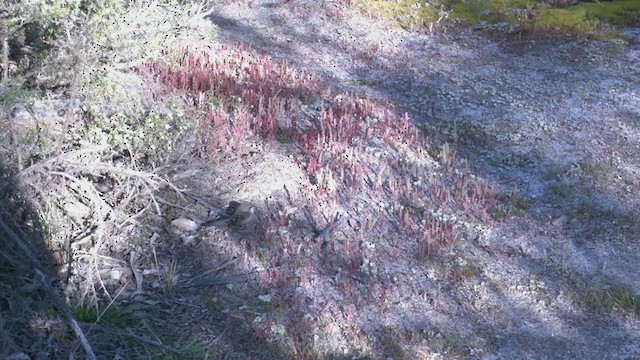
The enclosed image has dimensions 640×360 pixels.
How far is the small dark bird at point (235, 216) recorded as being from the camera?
7746 millimetres

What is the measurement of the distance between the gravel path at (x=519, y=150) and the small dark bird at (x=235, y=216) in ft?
5.95

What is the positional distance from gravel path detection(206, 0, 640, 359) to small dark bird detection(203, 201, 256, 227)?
181cm

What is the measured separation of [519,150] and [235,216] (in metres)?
4.67

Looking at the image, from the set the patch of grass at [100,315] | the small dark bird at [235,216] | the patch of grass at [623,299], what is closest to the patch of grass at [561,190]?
the patch of grass at [623,299]

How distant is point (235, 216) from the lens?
25.6 ft

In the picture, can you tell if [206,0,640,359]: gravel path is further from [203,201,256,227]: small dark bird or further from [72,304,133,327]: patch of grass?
[72,304,133,327]: patch of grass

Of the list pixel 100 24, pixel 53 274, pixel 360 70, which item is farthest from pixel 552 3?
pixel 53 274

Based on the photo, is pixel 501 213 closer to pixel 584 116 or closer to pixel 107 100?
pixel 584 116

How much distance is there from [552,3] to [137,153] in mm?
12248

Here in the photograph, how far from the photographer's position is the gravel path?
712 cm

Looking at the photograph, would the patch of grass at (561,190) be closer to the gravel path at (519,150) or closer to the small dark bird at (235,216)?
the gravel path at (519,150)

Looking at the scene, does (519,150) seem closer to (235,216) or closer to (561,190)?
(561,190)

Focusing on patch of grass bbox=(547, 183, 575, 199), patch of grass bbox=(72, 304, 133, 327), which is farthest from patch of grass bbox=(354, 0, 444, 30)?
patch of grass bbox=(72, 304, 133, 327)

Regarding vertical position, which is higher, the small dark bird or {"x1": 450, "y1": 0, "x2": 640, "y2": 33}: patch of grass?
{"x1": 450, "y1": 0, "x2": 640, "y2": 33}: patch of grass
